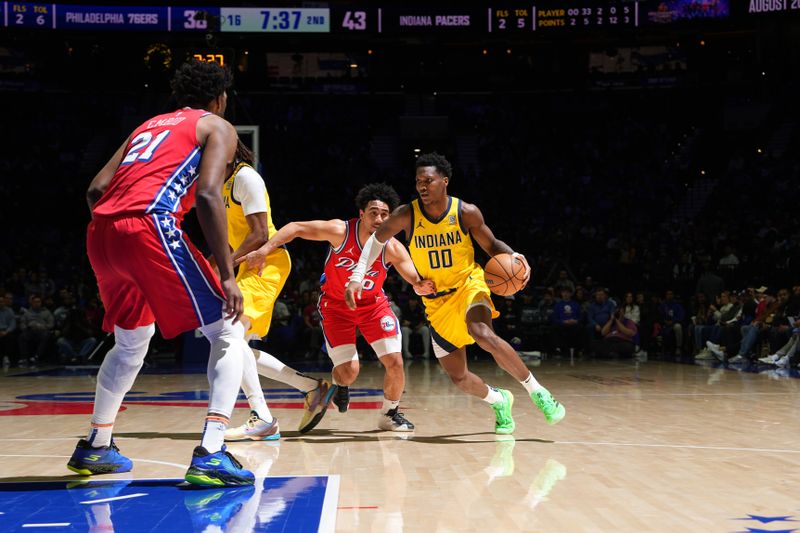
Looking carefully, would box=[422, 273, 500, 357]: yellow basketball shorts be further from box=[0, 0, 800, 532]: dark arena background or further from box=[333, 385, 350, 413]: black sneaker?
box=[333, 385, 350, 413]: black sneaker

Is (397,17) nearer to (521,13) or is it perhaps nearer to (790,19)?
(521,13)

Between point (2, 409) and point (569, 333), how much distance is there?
1000 centimetres

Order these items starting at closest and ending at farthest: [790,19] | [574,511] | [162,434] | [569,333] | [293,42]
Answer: [574,511], [162,434], [569,333], [790,19], [293,42]

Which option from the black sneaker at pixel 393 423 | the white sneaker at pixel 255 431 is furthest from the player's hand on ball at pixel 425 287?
the white sneaker at pixel 255 431

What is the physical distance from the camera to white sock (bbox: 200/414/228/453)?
12.4 feet

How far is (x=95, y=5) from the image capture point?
19.9 metres

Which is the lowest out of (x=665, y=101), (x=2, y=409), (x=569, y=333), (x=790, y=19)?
(x=569, y=333)

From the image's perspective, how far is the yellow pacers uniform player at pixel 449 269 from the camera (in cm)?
Answer: 588

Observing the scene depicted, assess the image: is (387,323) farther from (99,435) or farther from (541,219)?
(541,219)

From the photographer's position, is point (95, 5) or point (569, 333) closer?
point (569, 333)

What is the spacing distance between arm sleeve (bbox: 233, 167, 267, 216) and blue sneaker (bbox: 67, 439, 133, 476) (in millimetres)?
1614

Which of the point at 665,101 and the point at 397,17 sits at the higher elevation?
the point at 397,17

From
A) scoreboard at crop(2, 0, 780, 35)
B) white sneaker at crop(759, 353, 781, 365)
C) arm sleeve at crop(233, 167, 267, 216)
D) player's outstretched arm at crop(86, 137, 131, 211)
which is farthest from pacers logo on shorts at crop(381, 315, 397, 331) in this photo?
scoreboard at crop(2, 0, 780, 35)

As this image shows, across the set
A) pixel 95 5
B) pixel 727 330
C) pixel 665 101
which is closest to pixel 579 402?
pixel 727 330
